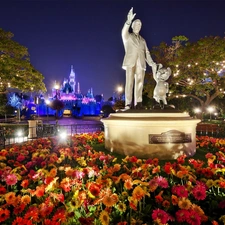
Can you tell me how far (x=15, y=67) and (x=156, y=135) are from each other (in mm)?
13778

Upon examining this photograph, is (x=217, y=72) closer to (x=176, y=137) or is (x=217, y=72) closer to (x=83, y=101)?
(x=176, y=137)

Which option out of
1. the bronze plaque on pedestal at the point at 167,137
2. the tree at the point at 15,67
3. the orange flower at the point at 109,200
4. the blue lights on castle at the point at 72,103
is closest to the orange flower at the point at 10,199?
the orange flower at the point at 109,200

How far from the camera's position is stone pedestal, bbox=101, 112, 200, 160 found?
632 centimetres

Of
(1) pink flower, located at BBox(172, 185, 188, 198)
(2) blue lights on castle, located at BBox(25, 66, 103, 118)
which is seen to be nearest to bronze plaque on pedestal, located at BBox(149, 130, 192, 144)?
(1) pink flower, located at BBox(172, 185, 188, 198)

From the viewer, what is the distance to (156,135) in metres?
6.33

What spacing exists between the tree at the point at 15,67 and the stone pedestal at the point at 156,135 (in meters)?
11.3

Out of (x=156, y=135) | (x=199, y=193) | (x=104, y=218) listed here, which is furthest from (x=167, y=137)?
(x=104, y=218)

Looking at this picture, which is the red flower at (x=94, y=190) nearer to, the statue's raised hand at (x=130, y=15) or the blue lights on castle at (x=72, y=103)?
the statue's raised hand at (x=130, y=15)

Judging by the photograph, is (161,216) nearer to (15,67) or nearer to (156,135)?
(156,135)

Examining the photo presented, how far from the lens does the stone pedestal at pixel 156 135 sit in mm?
6320

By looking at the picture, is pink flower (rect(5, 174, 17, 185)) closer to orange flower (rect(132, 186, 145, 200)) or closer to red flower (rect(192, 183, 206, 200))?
orange flower (rect(132, 186, 145, 200))

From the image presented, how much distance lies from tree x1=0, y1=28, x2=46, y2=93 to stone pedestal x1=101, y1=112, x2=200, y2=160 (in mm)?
11285

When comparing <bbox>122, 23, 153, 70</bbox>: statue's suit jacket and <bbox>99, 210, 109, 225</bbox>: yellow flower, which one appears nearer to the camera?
<bbox>99, 210, 109, 225</bbox>: yellow flower

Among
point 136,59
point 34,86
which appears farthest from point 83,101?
point 136,59
